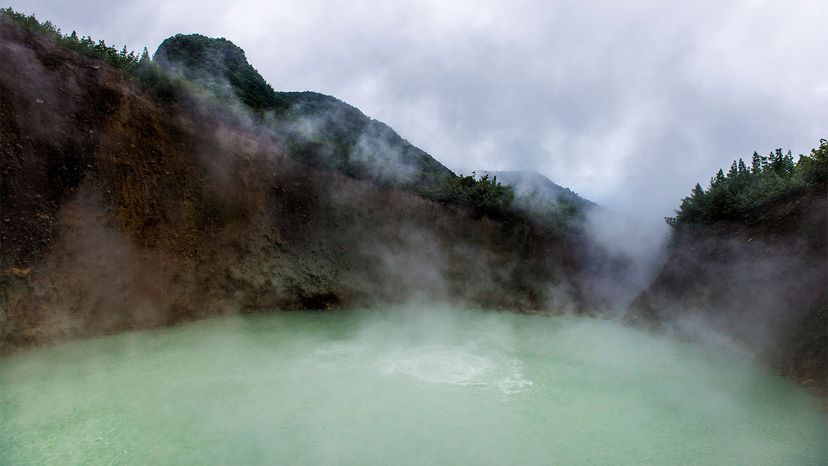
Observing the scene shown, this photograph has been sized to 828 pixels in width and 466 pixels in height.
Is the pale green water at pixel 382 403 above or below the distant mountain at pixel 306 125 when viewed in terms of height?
below

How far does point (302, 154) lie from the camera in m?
13.6

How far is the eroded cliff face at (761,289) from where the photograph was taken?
9000 millimetres

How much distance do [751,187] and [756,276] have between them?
11.4ft

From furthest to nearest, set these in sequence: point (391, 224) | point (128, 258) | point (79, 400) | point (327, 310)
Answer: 1. point (391, 224)
2. point (327, 310)
3. point (128, 258)
4. point (79, 400)

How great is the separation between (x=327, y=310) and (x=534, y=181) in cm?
1088

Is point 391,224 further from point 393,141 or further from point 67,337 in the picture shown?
point 67,337

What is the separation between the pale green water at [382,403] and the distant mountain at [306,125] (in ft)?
19.1

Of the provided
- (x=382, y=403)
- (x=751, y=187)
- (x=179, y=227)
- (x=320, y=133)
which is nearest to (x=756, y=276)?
(x=751, y=187)

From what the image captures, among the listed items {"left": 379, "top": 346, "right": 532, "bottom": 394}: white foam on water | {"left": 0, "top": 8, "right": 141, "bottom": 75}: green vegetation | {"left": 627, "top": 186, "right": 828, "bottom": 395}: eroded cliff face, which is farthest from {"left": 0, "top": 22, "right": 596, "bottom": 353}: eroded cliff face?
{"left": 379, "top": 346, "right": 532, "bottom": 394}: white foam on water

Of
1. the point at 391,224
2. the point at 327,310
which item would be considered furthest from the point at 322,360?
the point at 391,224

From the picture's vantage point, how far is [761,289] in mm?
10539

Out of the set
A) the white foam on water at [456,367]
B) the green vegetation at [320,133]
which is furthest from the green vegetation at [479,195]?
the white foam on water at [456,367]

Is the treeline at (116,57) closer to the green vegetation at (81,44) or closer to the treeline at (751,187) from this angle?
the green vegetation at (81,44)

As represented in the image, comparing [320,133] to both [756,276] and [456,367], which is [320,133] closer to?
[456,367]
